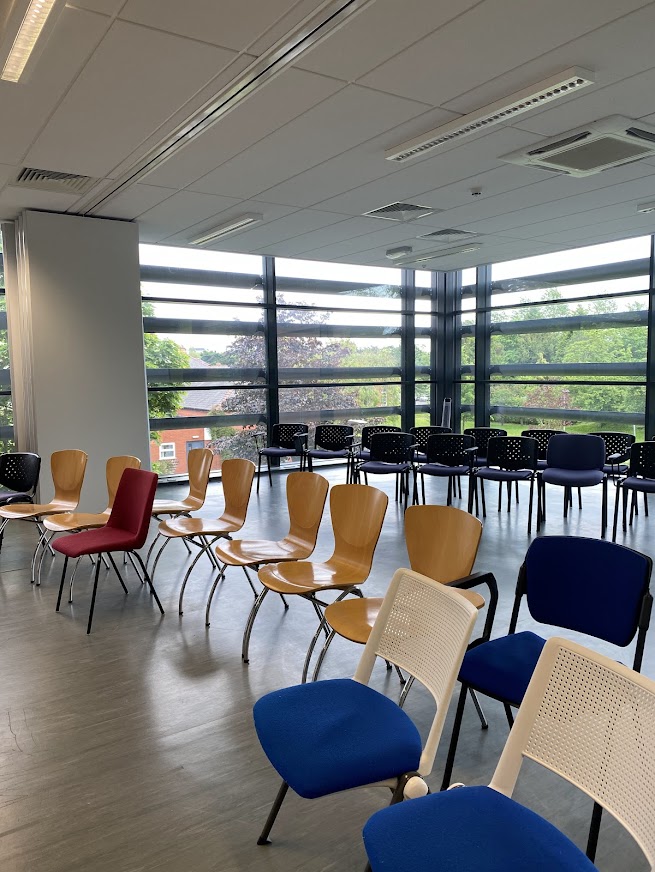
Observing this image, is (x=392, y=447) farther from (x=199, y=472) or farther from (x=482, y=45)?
(x=482, y=45)

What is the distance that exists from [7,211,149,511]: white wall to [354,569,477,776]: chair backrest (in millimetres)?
5895

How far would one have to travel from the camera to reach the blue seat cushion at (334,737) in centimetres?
192

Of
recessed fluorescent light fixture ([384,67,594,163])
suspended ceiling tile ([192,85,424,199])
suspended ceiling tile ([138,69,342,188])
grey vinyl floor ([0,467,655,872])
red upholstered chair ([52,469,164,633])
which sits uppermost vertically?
suspended ceiling tile ([138,69,342,188])

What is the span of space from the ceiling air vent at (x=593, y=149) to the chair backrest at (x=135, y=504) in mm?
3840

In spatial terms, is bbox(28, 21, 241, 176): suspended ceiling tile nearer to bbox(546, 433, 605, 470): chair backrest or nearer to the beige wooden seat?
the beige wooden seat

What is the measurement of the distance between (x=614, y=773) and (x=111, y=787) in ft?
6.45

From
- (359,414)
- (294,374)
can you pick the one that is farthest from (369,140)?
(359,414)

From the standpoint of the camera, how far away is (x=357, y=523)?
12.8 ft

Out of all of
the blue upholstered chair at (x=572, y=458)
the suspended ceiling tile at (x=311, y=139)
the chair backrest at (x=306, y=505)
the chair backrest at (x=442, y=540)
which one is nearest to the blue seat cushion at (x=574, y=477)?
the blue upholstered chair at (x=572, y=458)

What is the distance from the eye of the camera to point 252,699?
11.0ft

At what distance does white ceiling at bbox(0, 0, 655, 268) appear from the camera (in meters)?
3.39

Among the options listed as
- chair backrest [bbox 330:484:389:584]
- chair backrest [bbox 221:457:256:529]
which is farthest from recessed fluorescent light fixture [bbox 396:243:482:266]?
chair backrest [bbox 330:484:389:584]

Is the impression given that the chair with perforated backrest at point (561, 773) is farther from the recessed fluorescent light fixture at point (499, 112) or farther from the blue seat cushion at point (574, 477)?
the blue seat cushion at point (574, 477)

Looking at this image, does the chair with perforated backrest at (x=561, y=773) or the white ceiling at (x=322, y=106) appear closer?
the chair with perforated backrest at (x=561, y=773)
